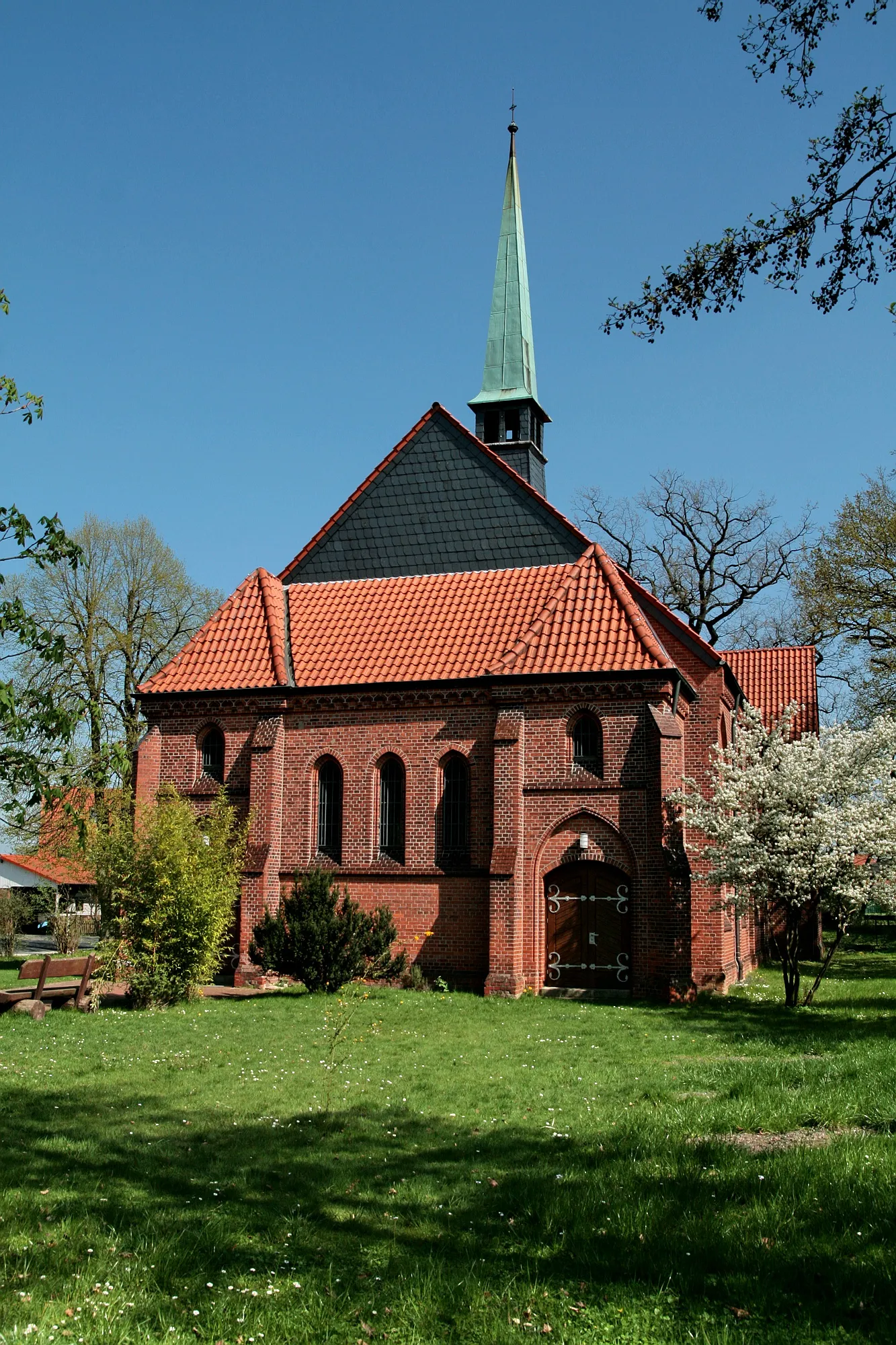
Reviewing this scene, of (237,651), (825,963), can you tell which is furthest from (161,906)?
(825,963)

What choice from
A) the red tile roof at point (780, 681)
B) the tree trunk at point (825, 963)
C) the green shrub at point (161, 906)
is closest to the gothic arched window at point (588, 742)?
the tree trunk at point (825, 963)

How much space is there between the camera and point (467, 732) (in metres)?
23.2

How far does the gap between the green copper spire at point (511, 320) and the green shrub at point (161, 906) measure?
53.4 ft

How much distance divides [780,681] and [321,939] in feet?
65.5

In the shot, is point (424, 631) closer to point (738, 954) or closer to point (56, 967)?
point (56, 967)

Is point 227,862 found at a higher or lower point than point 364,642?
lower

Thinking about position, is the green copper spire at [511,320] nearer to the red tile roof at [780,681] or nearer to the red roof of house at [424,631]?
the red roof of house at [424,631]

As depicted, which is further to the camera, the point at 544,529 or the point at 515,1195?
the point at 544,529

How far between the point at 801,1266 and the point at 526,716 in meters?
17.0

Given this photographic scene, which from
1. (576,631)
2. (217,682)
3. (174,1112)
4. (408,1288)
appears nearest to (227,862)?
(217,682)

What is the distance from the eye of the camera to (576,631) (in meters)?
23.1

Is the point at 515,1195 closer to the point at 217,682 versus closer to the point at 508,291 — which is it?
the point at 217,682

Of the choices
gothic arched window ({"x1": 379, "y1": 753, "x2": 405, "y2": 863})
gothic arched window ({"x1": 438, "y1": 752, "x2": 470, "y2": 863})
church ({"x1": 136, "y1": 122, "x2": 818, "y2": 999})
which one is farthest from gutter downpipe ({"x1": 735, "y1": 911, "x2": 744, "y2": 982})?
gothic arched window ({"x1": 379, "y1": 753, "x2": 405, "y2": 863})

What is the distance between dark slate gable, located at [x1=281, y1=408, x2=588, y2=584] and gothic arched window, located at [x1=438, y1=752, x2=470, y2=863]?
5.35 meters
